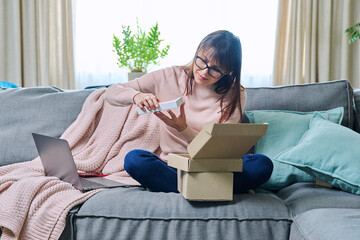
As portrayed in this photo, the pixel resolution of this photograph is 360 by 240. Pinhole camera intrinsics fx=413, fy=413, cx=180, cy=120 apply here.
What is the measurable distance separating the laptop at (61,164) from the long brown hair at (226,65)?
18.9 inches

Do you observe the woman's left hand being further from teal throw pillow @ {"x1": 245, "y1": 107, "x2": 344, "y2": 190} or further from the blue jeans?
teal throw pillow @ {"x1": 245, "y1": 107, "x2": 344, "y2": 190}

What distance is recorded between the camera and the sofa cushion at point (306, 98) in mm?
1698

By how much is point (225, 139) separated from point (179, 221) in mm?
264

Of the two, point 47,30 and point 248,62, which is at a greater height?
point 47,30

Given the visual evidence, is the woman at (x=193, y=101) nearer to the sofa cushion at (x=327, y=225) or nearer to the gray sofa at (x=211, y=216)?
the gray sofa at (x=211, y=216)

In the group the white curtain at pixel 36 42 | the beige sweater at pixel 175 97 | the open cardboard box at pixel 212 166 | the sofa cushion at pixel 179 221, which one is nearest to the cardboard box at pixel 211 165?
the open cardboard box at pixel 212 166

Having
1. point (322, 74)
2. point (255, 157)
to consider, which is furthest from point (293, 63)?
point (255, 157)

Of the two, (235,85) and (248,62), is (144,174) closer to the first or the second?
(235,85)

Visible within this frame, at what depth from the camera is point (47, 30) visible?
3238mm

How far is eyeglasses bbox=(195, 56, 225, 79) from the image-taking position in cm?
146

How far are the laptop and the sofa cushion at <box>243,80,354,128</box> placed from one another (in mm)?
683

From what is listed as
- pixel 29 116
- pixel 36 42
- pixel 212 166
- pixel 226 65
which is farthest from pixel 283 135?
pixel 36 42

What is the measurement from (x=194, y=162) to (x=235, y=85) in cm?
47

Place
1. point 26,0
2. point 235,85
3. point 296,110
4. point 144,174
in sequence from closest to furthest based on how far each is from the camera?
point 144,174, point 235,85, point 296,110, point 26,0
